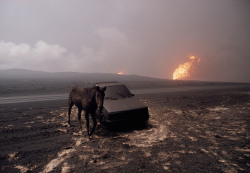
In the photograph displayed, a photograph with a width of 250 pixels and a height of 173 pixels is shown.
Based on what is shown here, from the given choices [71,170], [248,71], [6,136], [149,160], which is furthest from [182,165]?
[248,71]

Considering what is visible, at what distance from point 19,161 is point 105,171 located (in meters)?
2.67

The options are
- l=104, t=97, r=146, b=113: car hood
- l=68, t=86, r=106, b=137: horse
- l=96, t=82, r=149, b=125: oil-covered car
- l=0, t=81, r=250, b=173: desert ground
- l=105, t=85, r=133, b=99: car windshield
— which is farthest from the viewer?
l=105, t=85, r=133, b=99: car windshield

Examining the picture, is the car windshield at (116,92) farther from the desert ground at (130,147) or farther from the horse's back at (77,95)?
the desert ground at (130,147)

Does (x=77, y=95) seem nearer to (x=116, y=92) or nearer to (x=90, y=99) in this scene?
(x=90, y=99)

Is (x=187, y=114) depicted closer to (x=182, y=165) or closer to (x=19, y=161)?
(x=182, y=165)

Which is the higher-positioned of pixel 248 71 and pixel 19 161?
pixel 248 71

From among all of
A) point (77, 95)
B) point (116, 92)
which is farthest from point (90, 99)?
point (116, 92)

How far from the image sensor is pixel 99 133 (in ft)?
21.2

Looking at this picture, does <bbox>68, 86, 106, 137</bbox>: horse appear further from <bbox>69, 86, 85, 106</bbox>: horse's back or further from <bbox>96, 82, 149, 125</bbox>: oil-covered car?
<bbox>96, 82, 149, 125</bbox>: oil-covered car

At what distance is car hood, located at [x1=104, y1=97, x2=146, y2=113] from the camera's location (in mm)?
6289

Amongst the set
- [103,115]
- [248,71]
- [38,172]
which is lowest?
→ [38,172]

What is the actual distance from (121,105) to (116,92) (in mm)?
1203

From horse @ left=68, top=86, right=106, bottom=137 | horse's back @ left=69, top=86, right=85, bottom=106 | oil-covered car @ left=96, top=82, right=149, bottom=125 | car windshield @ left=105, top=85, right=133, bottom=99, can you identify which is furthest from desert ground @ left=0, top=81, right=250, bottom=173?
car windshield @ left=105, top=85, right=133, bottom=99

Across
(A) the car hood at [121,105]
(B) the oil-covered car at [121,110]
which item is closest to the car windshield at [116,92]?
(B) the oil-covered car at [121,110]
